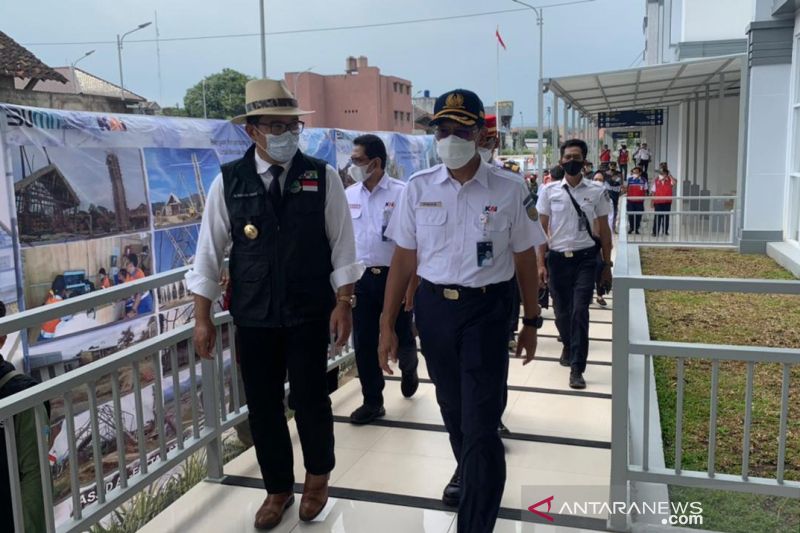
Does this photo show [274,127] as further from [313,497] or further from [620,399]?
[620,399]

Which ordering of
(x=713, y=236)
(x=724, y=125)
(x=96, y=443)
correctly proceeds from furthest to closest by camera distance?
1. (x=724, y=125)
2. (x=713, y=236)
3. (x=96, y=443)

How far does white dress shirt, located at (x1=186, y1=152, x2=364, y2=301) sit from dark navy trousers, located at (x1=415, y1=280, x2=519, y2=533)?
378mm

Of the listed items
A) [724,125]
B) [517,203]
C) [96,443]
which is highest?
[724,125]

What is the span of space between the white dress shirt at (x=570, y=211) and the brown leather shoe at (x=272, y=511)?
307 cm

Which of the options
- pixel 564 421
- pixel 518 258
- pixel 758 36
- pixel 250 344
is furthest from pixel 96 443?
pixel 758 36

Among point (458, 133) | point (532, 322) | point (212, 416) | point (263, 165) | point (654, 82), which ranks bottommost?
point (212, 416)

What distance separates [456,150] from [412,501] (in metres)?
1.72

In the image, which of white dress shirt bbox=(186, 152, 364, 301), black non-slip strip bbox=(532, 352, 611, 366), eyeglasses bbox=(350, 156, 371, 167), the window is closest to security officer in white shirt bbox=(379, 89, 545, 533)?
white dress shirt bbox=(186, 152, 364, 301)

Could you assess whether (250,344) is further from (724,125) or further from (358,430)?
(724,125)

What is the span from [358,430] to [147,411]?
145cm

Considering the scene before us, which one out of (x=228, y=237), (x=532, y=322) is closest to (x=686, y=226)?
(x=532, y=322)

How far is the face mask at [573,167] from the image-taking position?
5.45 metres

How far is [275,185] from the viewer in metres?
3.00

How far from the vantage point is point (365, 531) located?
3.15 m
